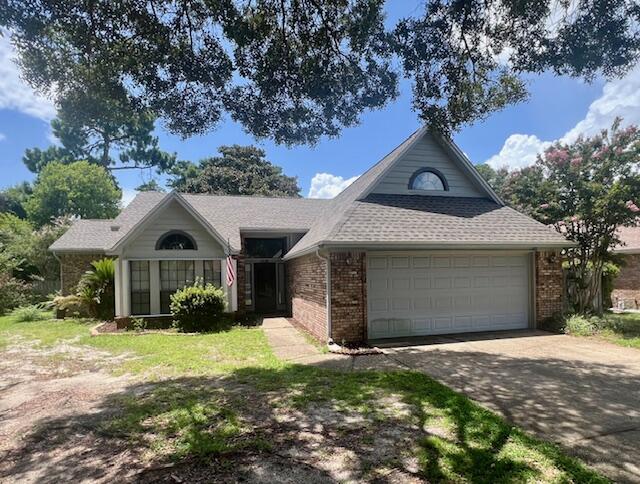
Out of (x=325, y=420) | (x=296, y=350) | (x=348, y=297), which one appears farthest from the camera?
(x=348, y=297)

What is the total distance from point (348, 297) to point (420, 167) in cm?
521

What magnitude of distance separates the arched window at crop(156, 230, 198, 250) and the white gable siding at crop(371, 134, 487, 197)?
6.51 meters

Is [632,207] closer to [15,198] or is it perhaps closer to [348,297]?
[348,297]

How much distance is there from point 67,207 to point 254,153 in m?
18.6

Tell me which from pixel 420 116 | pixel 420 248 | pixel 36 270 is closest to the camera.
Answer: pixel 420 116

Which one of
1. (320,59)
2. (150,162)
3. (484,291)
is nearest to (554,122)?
(484,291)

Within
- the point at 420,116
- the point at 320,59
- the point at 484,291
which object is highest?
the point at 320,59

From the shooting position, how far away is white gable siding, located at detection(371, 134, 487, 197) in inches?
460

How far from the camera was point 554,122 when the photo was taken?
12953 mm

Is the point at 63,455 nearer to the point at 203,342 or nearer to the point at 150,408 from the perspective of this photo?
the point at 150,408

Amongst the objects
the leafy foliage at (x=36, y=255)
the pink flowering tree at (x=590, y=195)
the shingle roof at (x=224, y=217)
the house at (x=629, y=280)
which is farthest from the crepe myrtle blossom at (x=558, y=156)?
the leafy foliage at (x=36, y=255)

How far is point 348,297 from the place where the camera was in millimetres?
9102

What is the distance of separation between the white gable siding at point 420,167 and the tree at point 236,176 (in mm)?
28718

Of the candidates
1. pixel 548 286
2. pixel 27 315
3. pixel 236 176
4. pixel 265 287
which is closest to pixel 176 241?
pixel 265 287
